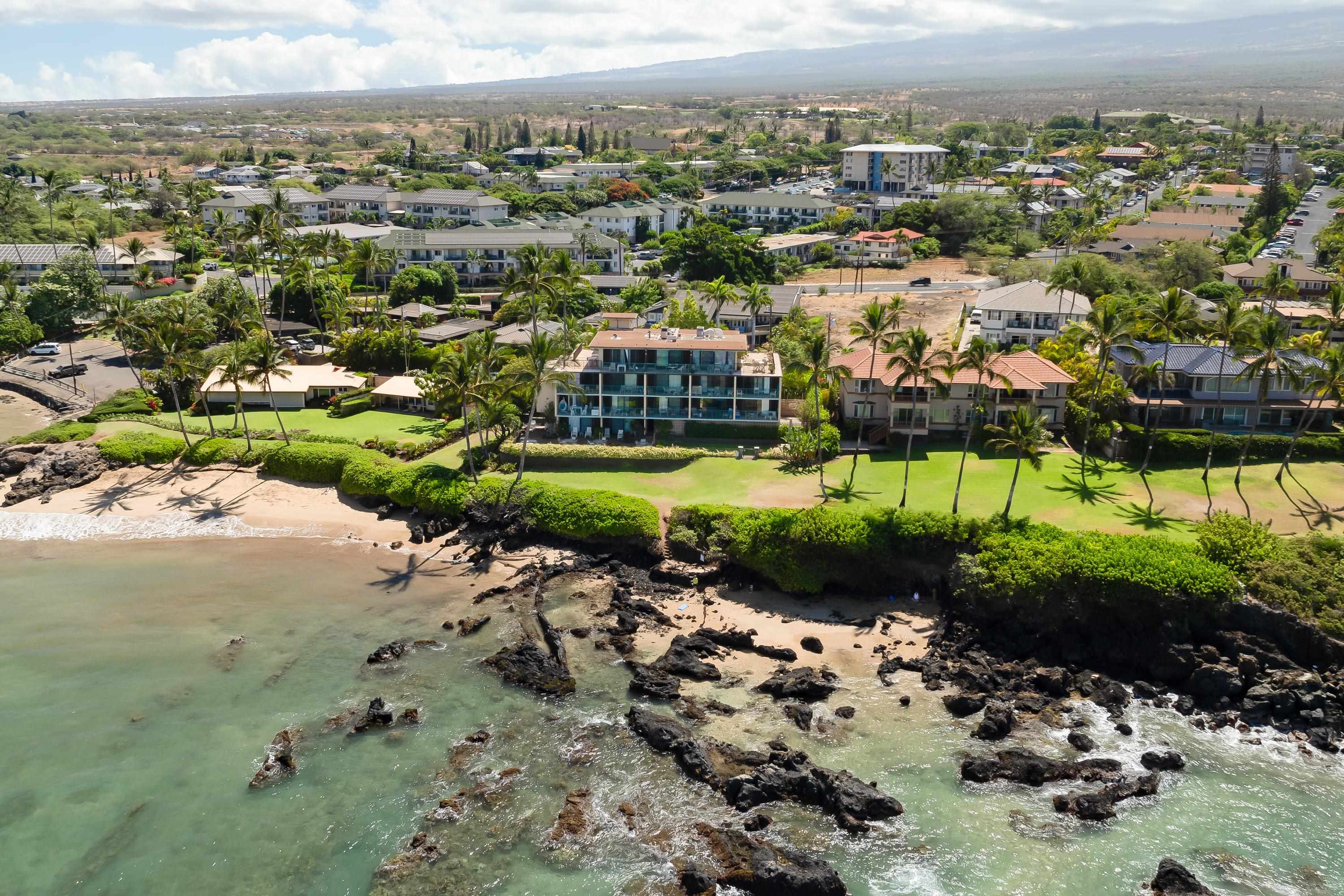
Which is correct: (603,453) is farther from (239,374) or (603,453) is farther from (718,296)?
(718,296)

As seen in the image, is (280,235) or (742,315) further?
(742,315)

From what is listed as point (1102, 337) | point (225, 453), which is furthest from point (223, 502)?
point (1102, 337)

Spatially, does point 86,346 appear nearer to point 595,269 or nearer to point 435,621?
point 595,269

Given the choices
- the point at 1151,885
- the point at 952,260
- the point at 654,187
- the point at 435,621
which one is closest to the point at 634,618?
the point at 435,621

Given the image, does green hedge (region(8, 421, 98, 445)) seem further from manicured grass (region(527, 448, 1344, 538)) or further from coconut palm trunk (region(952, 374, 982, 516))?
coconut palm trunk (region(952, 374, 982, 516))

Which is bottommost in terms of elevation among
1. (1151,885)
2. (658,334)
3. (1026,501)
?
(1151,885)

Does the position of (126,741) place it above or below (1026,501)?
below
